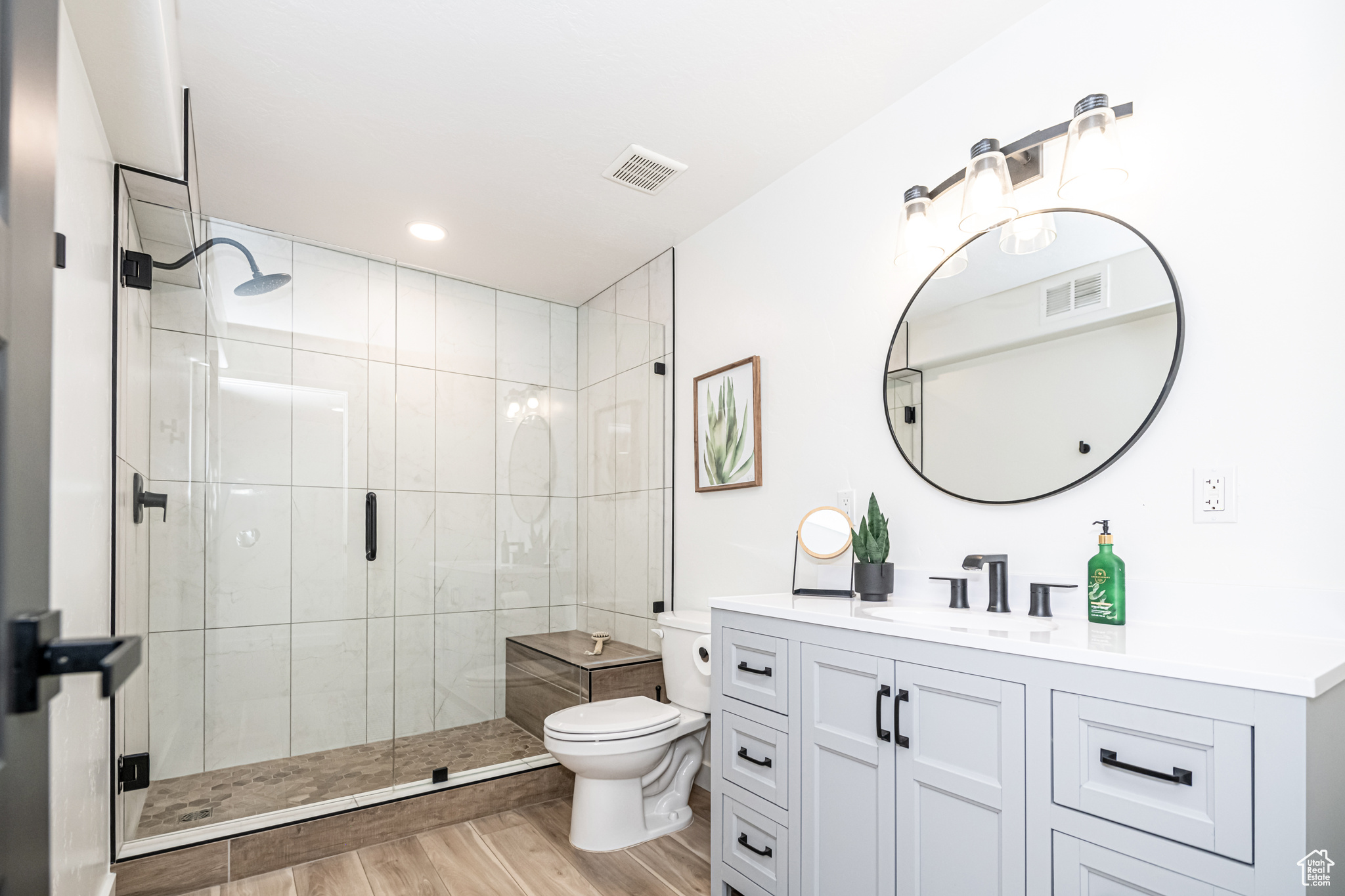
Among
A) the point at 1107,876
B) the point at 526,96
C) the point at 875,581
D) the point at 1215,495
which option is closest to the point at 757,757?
the point at 875,581

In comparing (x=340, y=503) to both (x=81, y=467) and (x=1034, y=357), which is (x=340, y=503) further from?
(x=1034, y=357)

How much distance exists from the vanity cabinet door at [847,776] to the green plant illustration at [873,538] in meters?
0.42

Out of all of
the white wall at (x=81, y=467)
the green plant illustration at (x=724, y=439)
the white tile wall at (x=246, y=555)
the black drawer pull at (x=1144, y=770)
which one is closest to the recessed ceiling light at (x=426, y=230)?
the white wall at (x=81, y=467)

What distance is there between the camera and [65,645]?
0.55m

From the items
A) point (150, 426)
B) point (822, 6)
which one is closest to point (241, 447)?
point (150, 426)

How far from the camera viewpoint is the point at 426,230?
3.03 m

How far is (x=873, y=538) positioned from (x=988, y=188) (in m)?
0.98

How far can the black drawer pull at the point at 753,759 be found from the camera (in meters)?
1.86

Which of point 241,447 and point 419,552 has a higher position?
point 241,447

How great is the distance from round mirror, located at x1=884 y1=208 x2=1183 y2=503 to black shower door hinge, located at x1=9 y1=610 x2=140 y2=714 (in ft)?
5.89

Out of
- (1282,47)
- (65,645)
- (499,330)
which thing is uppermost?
(1282,47)

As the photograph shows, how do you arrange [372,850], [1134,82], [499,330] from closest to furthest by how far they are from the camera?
[1134,82] → [372,850] → [499,330]

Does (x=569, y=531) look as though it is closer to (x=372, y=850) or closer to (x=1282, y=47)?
(x=372, y=850)

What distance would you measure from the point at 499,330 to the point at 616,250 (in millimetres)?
652
